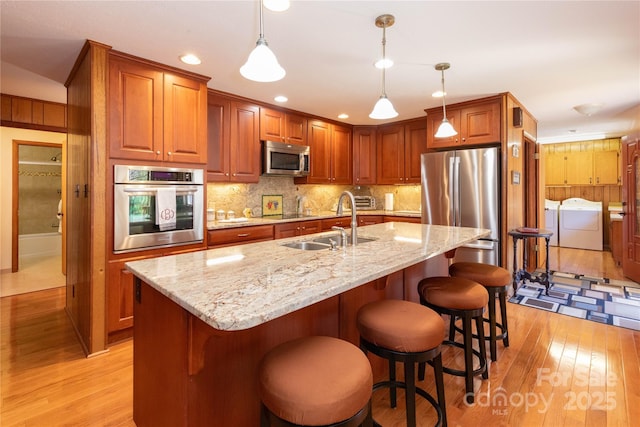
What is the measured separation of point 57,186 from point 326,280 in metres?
7.89

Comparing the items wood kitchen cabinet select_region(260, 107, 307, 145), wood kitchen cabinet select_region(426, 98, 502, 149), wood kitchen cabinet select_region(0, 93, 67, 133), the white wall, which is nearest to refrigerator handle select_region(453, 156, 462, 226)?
wood kitchen cabinet select_region(426, 98, 502, 149)

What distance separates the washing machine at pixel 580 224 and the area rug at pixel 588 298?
2536mm

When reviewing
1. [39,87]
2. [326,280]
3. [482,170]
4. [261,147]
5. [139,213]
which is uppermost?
[39,87]

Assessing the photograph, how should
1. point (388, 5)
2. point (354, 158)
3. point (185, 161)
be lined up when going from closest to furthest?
1. point (388, 5)
2. point (185, 161)
3. point (354, 158)

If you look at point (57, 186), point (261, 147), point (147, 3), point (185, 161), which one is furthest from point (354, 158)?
point (57, 186)

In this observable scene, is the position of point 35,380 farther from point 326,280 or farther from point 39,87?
point 39,87

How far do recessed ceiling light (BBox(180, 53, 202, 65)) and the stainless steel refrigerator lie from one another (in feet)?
9.18

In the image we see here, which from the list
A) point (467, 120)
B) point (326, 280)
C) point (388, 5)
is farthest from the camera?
point (467, 120)

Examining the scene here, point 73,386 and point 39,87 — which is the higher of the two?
point 39,87

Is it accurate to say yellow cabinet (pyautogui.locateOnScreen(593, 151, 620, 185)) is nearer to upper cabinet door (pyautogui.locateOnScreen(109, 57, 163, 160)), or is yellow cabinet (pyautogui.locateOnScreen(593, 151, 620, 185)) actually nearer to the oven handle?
the oven handle

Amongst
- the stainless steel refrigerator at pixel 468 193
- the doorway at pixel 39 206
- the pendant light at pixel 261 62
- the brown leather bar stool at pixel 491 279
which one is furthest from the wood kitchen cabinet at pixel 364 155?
the doorway at pixel 39 206

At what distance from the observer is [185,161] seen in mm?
2838

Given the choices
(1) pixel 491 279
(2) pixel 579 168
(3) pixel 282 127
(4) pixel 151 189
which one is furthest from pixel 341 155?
(2) pixel 579 168

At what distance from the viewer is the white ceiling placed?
1.93 m
